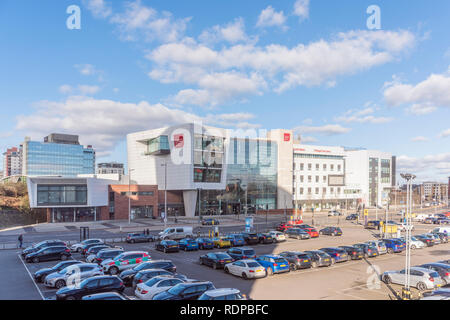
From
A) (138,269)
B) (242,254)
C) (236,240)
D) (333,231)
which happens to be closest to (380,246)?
(242,254)

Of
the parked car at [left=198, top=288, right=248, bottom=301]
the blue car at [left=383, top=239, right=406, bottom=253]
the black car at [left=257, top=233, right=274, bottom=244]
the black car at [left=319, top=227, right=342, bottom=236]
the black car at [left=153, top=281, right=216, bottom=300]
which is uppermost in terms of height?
the parked car at [left=198, top=288, right=248, bottom=301]

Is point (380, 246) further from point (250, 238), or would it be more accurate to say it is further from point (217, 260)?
point (217, 260)

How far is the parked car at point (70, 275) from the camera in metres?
19.5

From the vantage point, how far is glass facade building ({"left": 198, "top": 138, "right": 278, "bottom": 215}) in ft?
270

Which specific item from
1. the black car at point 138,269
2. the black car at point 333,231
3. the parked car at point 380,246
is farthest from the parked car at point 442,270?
the black car at point 333,231

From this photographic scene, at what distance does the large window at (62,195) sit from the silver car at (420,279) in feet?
186

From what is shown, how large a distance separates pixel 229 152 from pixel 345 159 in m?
47.4

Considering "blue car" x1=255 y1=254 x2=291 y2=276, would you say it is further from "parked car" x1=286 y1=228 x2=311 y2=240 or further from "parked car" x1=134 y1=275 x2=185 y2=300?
"parked car" x1=286 y1=228 x2=311 y2=240

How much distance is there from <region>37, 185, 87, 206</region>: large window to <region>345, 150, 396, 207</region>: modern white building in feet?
264

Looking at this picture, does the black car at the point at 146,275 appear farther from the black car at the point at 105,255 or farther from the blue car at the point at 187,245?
the blue car at the point at 187,245

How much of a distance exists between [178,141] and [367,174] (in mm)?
67813

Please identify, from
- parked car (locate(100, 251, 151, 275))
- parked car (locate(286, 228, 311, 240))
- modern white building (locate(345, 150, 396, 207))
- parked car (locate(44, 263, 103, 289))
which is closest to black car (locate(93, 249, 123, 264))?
parked car (locate(100, 251, 151, 275))

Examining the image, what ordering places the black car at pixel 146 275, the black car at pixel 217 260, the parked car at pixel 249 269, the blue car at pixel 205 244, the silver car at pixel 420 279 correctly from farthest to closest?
1. the blue car at pixel 205 244
2. the black car at pixel 217 260
3. the parked car at pixel 249 269
4. the silver car at pixel 420 279
5. the black car at pixel 146 275
